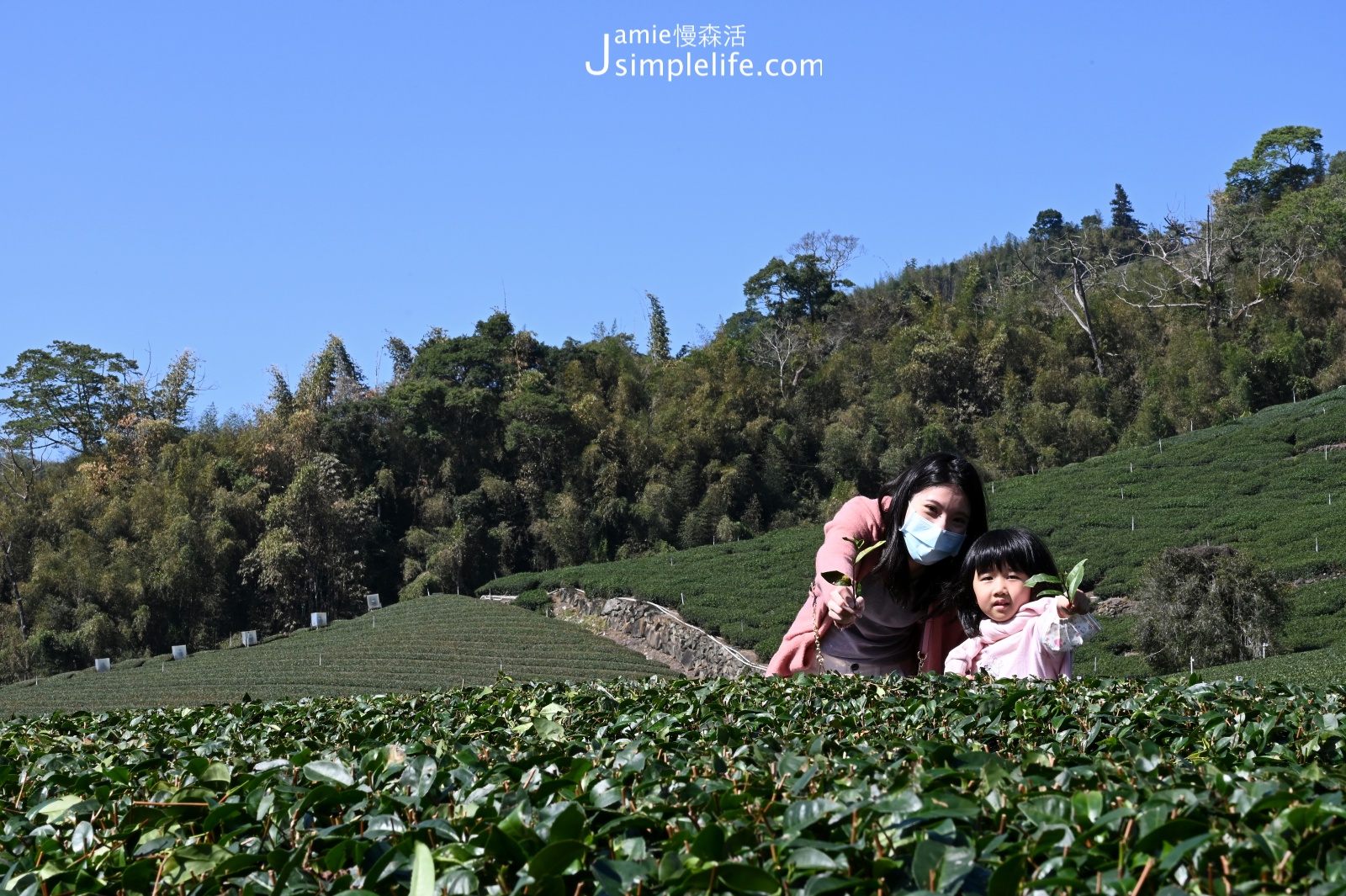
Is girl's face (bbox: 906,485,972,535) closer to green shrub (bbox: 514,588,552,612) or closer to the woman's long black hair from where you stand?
the woman's long black hair

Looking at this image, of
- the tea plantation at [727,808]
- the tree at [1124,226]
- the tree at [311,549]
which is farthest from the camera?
the tree at [1124,226]

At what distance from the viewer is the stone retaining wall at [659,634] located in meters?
14.9

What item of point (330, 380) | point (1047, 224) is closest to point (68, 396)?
point (330, 380)

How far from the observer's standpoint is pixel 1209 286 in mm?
26562

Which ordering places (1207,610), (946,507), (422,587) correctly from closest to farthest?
1. (946,507)
2. (1207,610)
3. (422,587)

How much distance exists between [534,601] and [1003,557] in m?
16.1

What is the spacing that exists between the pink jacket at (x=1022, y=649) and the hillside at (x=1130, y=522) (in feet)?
28.9

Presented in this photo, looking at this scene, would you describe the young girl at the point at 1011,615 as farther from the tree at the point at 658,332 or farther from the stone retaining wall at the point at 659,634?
the tree at the point at 658,332

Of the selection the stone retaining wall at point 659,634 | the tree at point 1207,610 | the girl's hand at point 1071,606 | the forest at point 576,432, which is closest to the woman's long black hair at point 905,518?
the girl's hand at point 1071,606

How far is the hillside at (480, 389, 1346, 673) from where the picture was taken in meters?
14.9

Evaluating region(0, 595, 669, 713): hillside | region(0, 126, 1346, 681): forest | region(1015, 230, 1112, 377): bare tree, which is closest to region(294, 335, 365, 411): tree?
region(0, 126, 1346, 681): forest

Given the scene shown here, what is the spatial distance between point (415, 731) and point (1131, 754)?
1.33 m

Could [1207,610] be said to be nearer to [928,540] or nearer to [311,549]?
[928,540]

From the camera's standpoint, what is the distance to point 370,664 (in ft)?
49.4
